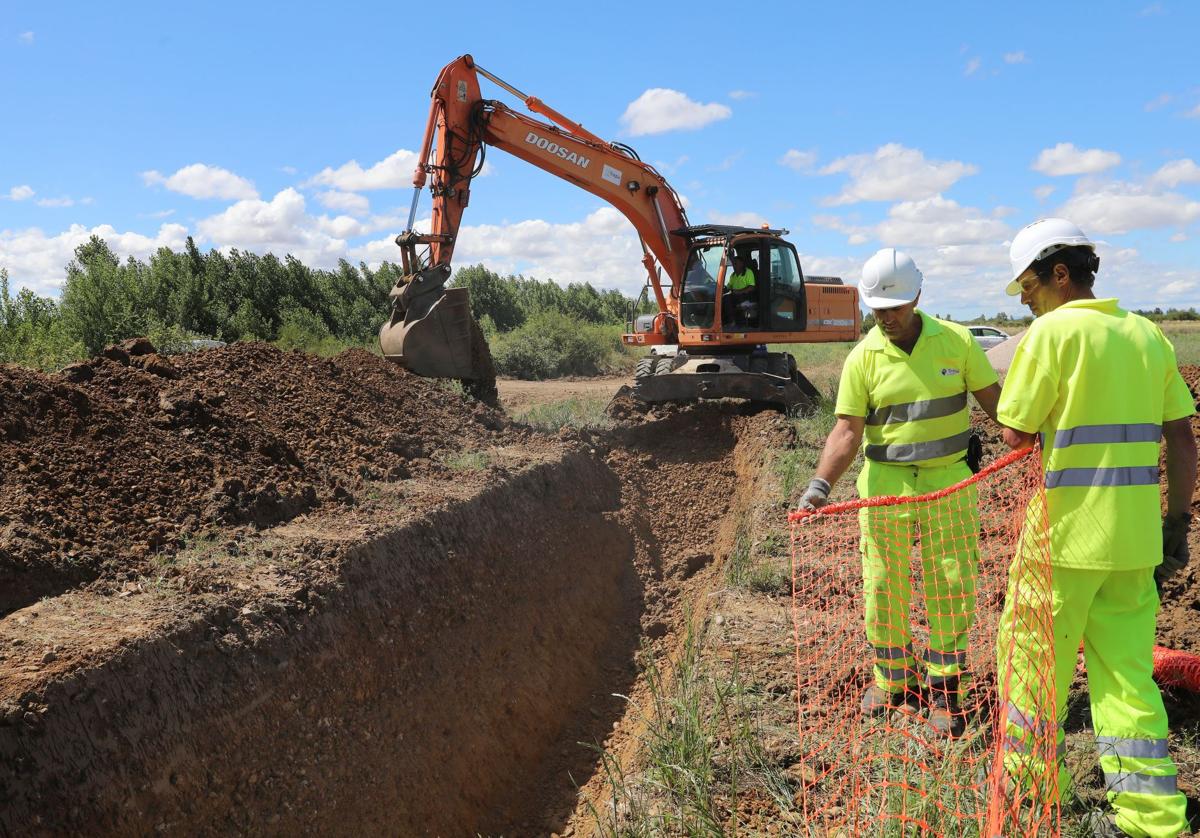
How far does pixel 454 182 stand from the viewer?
1000cm

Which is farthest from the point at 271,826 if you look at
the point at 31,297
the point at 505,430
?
the point at 31,297

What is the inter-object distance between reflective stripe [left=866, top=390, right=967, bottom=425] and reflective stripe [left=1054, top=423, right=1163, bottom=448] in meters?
0.92

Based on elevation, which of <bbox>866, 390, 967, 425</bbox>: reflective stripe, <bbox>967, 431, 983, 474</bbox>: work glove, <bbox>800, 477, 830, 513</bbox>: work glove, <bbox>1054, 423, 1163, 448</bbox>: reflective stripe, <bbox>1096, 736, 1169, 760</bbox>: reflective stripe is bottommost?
<bbox>1096, 736, 1169, 760</bbox>: reflective stripe

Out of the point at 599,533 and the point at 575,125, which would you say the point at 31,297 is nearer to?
the point at 575,125

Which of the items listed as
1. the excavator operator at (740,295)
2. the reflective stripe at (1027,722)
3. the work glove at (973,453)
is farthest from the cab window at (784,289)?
the reflective stripe at (1027,722)

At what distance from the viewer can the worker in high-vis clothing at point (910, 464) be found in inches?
150

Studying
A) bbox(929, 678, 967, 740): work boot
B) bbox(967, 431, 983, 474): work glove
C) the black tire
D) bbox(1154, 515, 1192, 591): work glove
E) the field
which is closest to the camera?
bbox(1154, 515, 1192, 591): work glove

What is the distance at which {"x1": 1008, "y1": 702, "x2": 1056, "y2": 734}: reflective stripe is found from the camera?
2.88 metres

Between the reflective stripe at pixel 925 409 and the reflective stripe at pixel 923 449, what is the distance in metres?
0.11

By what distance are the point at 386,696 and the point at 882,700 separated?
263 cm

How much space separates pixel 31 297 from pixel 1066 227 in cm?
1752

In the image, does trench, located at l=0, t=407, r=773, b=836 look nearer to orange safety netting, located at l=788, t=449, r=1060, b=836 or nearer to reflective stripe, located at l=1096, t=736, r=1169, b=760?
orange safety netting, located at l=788, t=449, r=1060, b=836

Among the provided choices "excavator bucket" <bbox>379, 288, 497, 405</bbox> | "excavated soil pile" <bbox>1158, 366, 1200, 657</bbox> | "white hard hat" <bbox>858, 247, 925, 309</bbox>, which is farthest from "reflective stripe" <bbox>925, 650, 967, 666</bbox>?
"excavator bucket" <bbox>379, 288, 497, 405</bbox>

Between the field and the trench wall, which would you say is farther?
the field
